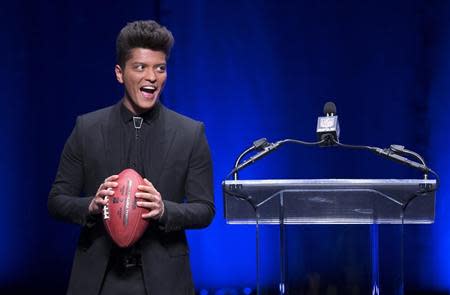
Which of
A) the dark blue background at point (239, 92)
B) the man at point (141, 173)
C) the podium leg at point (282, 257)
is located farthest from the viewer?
the dark blue background at point (239, 92)

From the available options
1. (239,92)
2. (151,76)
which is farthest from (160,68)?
(239,92)

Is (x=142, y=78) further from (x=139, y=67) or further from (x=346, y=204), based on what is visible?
(x=346, y=204)

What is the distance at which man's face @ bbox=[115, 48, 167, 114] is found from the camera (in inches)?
100

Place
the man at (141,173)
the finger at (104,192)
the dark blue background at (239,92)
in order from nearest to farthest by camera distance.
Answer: the finger at (104,192), the man at (141,173), the dark blue background at (239,92)

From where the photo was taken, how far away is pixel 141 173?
2.52 metres

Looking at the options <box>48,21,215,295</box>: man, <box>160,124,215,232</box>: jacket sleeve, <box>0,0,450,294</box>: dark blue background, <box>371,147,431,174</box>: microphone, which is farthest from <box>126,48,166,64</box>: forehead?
<box>0,0,450,294</box>: dark blue background

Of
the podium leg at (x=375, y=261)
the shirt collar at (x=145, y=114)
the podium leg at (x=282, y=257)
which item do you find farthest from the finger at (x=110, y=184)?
the podium leg at (x=375, y=261)

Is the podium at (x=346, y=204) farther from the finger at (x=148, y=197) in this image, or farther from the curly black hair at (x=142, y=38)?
the curly black hair at (x=142, y=38)

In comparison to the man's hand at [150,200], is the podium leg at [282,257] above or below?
below

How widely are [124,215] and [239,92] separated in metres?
2.78

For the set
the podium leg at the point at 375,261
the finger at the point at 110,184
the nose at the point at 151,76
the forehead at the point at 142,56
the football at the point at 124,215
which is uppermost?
the forehead at the point at 142,56

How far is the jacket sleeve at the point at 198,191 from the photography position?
243 centimetres

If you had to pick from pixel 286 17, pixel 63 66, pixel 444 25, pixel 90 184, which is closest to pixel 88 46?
pixel 63 66

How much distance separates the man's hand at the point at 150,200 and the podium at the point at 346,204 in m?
0.35
